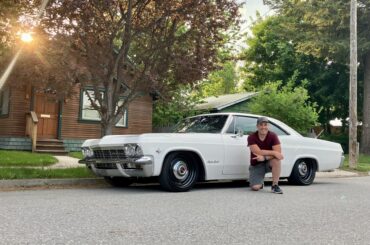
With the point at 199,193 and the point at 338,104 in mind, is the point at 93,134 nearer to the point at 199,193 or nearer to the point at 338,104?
the point at 199,193

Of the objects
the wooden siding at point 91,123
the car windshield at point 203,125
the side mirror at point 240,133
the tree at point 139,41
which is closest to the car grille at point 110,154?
the car windshield at point 203,125

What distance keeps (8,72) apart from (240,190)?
658 cm

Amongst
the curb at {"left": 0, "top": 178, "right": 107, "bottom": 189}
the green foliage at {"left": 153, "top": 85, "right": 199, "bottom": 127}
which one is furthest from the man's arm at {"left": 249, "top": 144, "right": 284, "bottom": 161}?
the green foliage at {"left": 153, "top": 85, "right": 199, "bottom": 127}

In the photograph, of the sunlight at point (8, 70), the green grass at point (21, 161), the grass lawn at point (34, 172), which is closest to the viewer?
the grass lawn at point (34, 172)

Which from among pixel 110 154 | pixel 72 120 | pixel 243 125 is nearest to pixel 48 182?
pixel 110 154

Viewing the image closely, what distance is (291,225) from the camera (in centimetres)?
574

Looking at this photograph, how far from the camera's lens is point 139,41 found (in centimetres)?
1222

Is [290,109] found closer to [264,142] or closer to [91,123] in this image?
[91,123]

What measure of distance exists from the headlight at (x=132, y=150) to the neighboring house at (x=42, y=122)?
10.5 metres

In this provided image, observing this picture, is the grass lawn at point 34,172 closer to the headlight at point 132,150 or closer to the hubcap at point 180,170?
the headlight at point 132,150

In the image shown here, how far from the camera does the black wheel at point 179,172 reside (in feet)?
28.8

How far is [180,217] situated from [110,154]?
3.39m

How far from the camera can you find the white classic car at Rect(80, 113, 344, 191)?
8.68 meters

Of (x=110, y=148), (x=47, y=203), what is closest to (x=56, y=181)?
(x=110, y=148)
